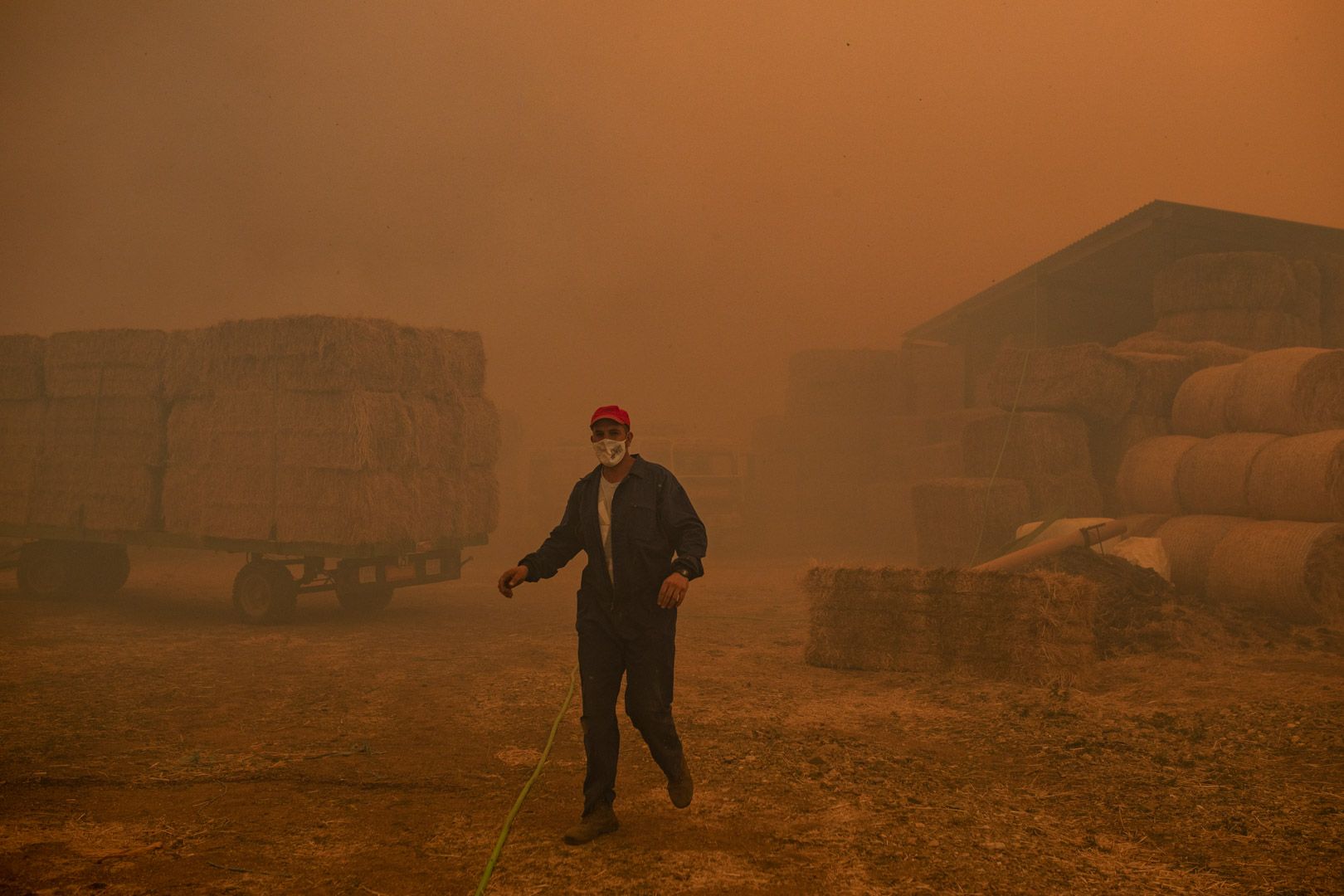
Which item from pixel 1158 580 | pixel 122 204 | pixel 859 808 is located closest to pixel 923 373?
pixel 1158 580

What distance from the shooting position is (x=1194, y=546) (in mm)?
10641

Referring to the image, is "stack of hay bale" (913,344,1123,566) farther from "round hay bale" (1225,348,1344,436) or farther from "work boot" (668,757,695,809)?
"work boot" (668,757,695,809)

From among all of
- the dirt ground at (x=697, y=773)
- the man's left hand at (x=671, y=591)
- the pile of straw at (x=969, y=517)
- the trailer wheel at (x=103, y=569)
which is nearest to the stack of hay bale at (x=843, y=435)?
the pile of straw at (x=969, y=517)

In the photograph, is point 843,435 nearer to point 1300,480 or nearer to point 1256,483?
point 1256,483

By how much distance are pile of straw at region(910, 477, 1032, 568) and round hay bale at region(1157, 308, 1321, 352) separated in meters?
5.44

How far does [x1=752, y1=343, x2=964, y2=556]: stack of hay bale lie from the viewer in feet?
74.1

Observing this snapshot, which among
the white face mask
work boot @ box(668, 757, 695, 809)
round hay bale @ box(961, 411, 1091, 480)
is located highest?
round hay bale @ box(961, 411, 1091, 480)

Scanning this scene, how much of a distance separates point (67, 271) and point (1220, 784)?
3404cm

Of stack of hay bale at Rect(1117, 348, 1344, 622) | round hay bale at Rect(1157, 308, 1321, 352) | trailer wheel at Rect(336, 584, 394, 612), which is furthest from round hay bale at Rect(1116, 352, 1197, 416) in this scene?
trailer wheel at Rect(336, 584, 394, 612)

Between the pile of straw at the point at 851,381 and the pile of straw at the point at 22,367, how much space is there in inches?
642

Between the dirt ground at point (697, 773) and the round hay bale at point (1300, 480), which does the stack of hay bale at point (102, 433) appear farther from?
the round hay bale at point (1300, 480)

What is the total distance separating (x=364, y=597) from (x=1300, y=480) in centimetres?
1036

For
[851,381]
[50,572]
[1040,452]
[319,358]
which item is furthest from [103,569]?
A: [851,381]

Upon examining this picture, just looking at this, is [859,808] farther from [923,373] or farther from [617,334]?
[617,334]
